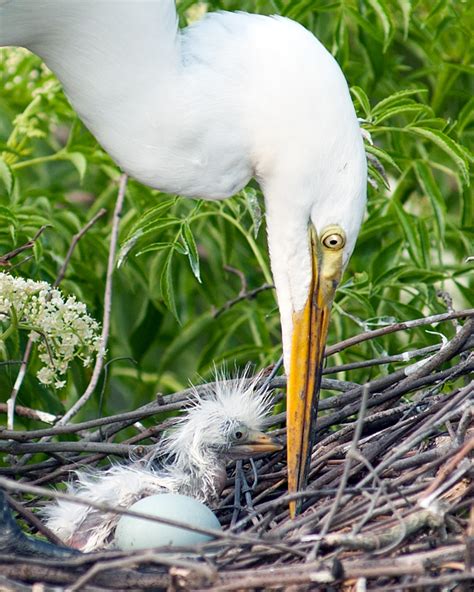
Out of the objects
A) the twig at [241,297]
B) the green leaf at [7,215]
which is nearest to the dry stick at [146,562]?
the green leaf at [7,215]

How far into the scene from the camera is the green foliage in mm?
3188

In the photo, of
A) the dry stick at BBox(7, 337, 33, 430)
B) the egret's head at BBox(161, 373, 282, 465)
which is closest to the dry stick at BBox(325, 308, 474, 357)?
the egret's head at BBox(161, 373, 282, 465)

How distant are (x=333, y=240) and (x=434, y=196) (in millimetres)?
740

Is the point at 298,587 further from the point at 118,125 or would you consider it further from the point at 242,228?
the point at 242,228

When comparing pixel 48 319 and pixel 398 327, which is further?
pixel 398 327

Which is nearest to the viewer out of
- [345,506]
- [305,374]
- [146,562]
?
[146,562]

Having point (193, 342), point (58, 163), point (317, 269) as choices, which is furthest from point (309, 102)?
point (58, 163)

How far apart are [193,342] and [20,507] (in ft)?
5.16

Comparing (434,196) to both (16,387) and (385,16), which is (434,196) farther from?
(16,387)

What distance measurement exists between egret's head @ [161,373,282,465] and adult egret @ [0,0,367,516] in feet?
1.15

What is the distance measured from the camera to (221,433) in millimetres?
2982

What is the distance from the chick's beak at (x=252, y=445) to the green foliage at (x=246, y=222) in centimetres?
34

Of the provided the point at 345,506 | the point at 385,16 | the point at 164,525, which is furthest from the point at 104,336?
the point at 385,16

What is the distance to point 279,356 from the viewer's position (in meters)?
3.43
